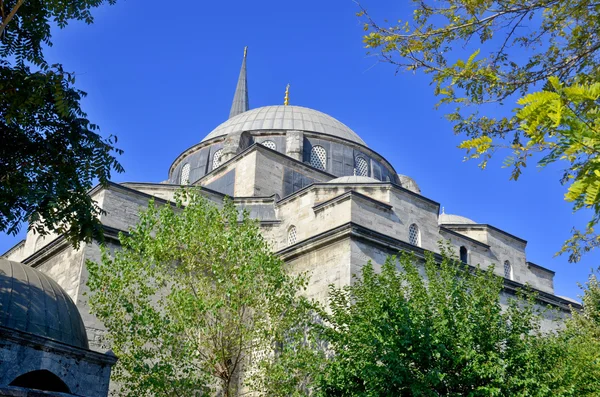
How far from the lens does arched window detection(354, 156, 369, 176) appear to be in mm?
22745

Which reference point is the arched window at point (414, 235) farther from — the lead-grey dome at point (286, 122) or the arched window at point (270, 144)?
the lead-grey dome at point (286, 122)

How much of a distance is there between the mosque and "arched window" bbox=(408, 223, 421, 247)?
0.10ft

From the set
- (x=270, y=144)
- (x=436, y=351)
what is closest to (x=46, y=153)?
(x=436, y=351)

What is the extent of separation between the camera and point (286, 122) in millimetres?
24078

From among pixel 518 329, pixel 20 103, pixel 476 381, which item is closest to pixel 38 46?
pixel 20 103

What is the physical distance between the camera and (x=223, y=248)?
1252 cm

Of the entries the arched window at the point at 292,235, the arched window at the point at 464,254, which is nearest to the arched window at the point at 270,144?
the arched window at the point at 292,235

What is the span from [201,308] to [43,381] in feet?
9.41

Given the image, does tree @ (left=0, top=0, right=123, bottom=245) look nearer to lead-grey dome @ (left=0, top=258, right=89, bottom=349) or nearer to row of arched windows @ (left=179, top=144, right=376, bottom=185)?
lead-grey dome @ (left=0, top=258, right=89, bottom=349)

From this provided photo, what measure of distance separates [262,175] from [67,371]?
10.7 m

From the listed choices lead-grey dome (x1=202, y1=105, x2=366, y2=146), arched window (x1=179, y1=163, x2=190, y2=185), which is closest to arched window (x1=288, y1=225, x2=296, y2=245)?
lead-grey dome (x1=202, y1=105, x2=366, y2=146)

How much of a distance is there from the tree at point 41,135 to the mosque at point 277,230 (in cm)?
141

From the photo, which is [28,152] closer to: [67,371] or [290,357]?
[67,371]

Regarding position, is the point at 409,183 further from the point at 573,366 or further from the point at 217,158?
the point at 573,366
